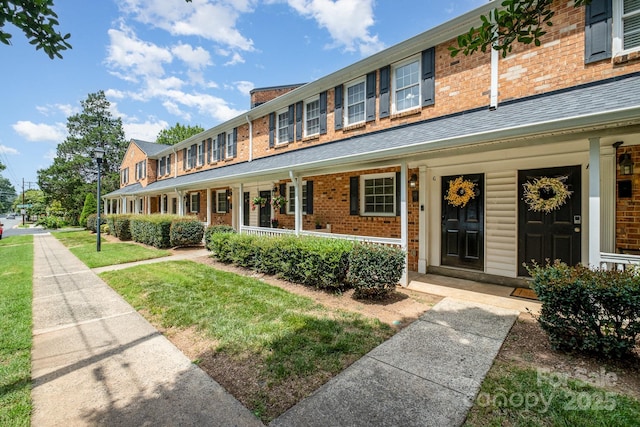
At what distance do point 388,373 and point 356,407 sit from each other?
642 mm

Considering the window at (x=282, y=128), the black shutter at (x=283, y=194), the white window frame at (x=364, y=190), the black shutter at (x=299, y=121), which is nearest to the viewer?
the white window frame at (x=364, y=190)

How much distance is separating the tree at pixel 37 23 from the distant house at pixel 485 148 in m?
4.92

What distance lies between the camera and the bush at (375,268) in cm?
510

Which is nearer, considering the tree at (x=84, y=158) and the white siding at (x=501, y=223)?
the white siding at (x=501, y=223)

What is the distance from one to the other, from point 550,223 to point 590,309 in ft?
10.7

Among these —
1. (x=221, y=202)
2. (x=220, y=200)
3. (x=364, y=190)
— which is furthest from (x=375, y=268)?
(x=220, y=200)

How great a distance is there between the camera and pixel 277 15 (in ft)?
30.2

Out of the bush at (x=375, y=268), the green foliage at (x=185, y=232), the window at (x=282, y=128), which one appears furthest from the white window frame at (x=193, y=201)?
the bush at (x=375, y=268)

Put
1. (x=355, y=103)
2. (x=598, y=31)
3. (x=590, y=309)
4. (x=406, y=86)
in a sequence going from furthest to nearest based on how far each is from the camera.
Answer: (x=355, y=103), (x=406, y=86), (x=598, y=31), (x=590, y=309)

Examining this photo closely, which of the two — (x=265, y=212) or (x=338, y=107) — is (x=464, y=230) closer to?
(x=338, y=107)

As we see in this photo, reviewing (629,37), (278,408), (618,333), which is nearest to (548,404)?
(618,333)

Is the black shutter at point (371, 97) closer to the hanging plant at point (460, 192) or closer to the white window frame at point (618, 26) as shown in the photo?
the hanging plant at point (460, 192)

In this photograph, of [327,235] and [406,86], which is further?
[406,86]

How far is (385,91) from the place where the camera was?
8086 millimetres
